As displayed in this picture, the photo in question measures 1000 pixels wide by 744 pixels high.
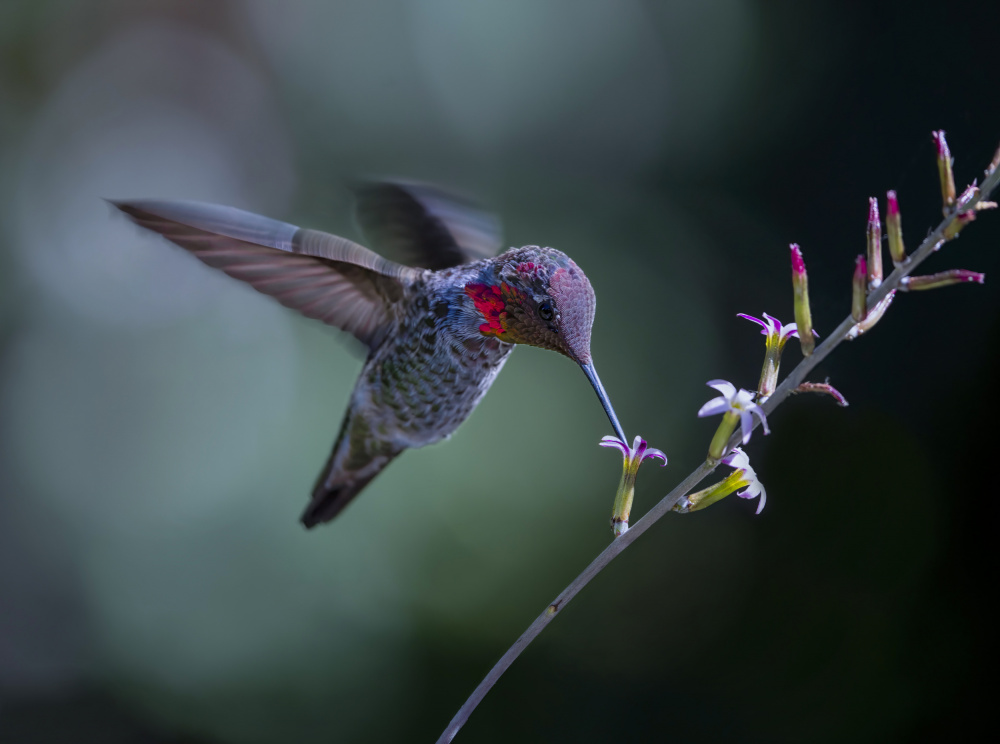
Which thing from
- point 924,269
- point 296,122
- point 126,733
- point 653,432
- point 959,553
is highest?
point 296,122

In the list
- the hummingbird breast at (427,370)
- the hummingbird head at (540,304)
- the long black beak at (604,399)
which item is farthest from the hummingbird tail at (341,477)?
the long black beak at (604,399)

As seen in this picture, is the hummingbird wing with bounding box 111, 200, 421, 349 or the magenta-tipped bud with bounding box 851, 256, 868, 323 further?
the hummingbird wing with bounding box 111, 200, 421, 349

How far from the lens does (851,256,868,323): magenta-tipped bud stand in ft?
2.86

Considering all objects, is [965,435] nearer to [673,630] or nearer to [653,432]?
[653,432]

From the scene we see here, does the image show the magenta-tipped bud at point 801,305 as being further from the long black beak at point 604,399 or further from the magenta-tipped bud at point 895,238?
the long black beak at point 604,399

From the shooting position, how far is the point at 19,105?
3.85m

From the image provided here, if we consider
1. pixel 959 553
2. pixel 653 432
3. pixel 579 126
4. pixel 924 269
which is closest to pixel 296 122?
pixel 579 126

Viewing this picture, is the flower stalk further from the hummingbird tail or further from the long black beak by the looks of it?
the hummingbird tail

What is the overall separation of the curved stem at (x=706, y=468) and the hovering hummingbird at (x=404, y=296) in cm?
23

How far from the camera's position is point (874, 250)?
35.5 inches

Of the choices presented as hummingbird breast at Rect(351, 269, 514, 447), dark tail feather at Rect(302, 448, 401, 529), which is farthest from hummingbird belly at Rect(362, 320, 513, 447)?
dark tail feather at Rect(302, 448, 401, 529)

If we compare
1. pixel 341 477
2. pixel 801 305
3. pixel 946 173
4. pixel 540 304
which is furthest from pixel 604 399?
pixel 341 477

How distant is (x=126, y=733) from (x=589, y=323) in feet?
12.2

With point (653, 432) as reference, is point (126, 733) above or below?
below
